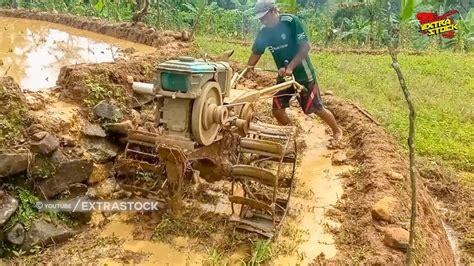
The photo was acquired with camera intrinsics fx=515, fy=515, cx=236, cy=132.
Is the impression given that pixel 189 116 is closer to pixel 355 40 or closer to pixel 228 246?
pixel 228 246

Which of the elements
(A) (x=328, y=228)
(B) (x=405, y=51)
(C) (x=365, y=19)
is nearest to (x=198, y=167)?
(A) (x=328, y=228)

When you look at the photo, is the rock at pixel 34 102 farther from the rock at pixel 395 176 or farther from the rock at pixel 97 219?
the rock at pixel 395 176

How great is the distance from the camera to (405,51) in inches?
558

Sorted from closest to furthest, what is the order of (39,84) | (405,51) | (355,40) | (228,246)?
(228,246) → (39,84) → (405,51) → (355,40)

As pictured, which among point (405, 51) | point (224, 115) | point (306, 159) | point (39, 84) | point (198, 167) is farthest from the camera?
point (405, 51)

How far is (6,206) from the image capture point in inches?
149

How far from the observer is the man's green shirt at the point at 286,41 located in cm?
553

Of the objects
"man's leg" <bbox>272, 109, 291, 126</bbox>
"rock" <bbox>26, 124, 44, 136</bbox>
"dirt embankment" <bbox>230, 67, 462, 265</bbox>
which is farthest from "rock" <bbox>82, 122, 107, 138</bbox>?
"dirt embankment" <bbox>230, 67, 462, 265</bbox>

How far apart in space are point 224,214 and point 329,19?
39.6 feet

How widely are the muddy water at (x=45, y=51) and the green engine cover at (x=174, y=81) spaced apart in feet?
5.73

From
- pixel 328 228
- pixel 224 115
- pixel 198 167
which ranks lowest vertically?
pixel 328 228

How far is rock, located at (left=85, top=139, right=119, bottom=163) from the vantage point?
4715 mm

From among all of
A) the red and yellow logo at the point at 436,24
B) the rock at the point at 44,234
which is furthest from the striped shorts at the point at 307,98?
the red and yellow logo at the point at 436,24

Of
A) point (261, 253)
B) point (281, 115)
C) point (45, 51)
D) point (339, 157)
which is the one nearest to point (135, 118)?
point (281, 115)
